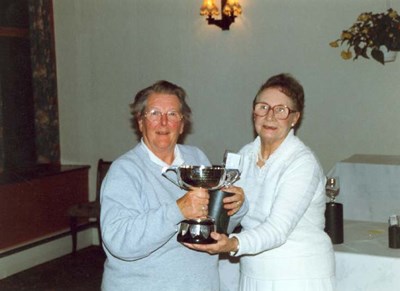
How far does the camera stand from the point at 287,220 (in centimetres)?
207

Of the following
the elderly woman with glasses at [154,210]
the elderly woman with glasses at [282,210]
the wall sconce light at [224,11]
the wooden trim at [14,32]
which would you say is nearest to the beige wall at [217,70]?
the wall sconce light at [224,11]

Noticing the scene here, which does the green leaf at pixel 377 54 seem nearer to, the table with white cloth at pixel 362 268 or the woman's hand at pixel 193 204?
the table with white cloth at pixel 362 268

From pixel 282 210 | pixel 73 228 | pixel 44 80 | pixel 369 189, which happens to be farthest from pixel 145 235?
pixel 44 80

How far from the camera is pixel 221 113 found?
18.4 feet

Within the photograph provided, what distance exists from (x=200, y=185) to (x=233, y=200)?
0.16m

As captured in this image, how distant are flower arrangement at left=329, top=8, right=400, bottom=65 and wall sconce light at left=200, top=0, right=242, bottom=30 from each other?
2.97ft

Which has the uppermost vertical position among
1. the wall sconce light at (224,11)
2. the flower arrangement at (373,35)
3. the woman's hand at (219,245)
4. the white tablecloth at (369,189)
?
the wall sconce light at (224,11)

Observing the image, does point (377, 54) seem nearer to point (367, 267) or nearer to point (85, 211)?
point (367, 267)

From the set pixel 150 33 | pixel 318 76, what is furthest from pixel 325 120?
pixel 150 33

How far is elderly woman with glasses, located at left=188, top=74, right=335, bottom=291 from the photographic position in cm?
207

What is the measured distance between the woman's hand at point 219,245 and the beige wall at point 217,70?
3.26m

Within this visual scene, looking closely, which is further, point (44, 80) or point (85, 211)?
point (44, 80)

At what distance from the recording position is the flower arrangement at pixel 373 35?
180 inches

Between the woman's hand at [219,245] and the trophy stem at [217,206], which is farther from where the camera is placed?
the trophy stem at [217,206]
